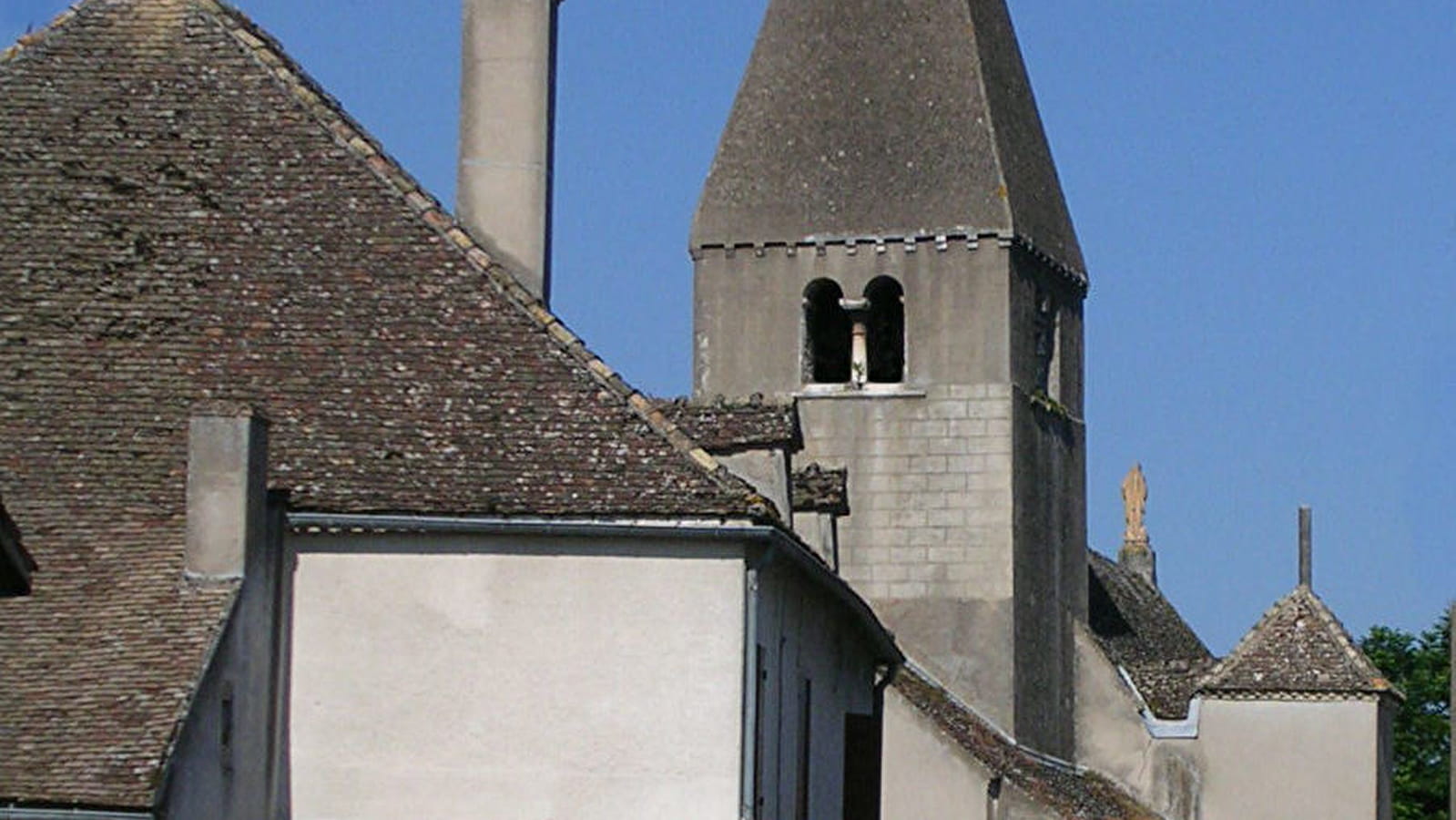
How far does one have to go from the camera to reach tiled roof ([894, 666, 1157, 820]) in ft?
151

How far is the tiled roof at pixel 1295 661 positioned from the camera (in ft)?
178

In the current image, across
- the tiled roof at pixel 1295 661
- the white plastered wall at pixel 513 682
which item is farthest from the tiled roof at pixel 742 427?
the tiled roof at pixel 1295 661

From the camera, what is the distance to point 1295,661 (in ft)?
180

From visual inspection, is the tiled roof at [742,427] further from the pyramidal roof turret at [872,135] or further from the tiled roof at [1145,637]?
the tiled roof at [1145,637]

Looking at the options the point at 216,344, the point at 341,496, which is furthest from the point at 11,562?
the point at 216,344

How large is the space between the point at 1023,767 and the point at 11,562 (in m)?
32.2

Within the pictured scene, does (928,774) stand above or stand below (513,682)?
above

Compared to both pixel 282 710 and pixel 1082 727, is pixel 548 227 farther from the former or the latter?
pixel 1082 727

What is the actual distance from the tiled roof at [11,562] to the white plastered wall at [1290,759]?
37155mm

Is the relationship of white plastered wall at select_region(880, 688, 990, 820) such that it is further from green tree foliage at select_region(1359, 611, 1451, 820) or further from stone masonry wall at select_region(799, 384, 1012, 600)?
green tree foliage at select_region(1359, 611, 1451, 820)

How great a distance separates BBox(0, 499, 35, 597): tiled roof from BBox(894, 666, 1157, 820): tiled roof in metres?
27.4

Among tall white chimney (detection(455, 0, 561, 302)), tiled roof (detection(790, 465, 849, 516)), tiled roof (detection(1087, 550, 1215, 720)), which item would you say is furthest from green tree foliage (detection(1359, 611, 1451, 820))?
tall white chimney (detection(455, 0, 561, 302))

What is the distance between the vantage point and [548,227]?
30.5 m

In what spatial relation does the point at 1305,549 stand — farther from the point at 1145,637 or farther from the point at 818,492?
the point at 818,492
